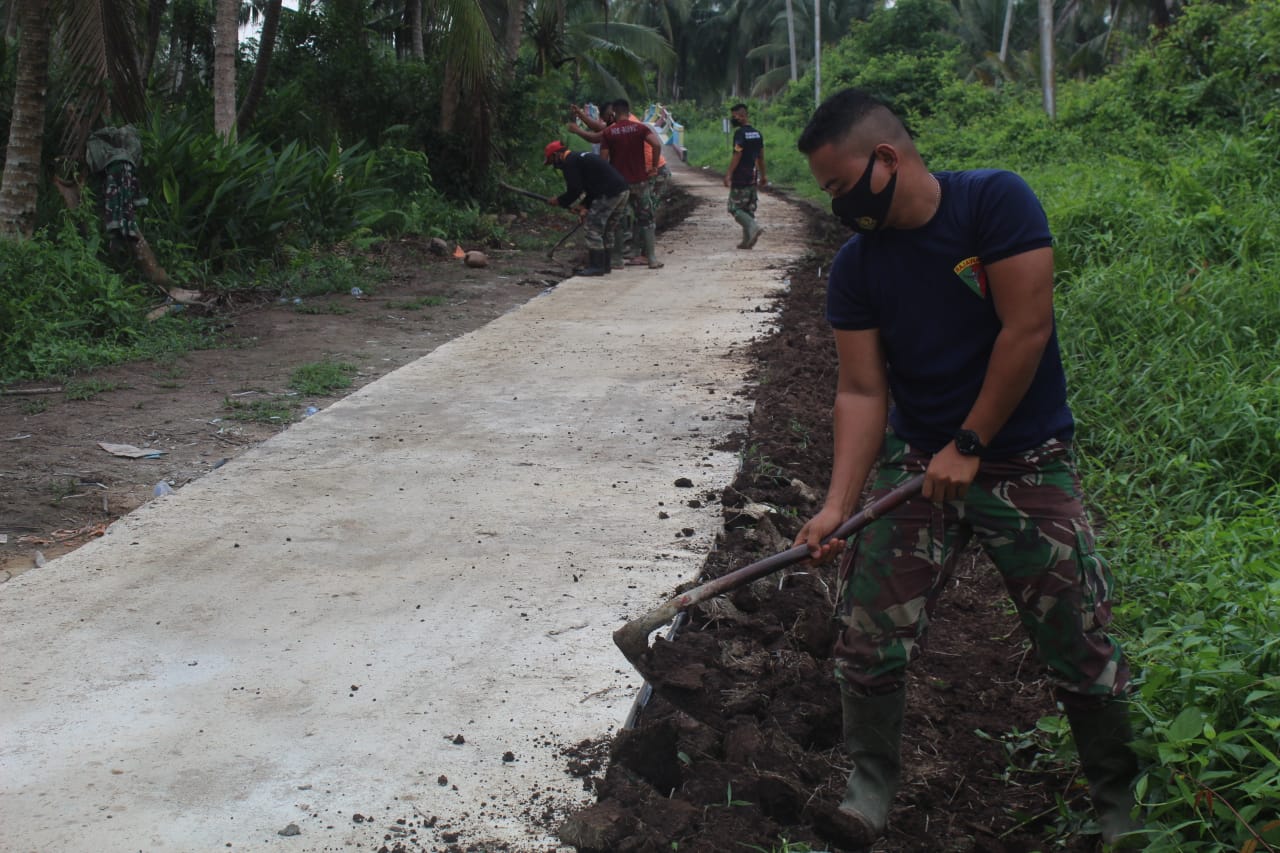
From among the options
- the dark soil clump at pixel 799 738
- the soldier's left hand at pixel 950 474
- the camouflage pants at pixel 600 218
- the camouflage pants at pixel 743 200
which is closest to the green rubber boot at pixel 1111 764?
the dark soil clump at pixel 799 738

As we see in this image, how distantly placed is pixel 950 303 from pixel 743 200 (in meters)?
11.9

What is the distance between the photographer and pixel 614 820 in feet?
9.23

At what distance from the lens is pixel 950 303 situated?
2.69 metres

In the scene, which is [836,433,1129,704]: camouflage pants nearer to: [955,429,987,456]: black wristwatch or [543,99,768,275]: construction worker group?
[955,429,987,456]: black wristwatch

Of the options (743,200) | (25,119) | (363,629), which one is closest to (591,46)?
(743,200)

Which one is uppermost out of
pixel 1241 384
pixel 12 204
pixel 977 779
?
pixel 12 204

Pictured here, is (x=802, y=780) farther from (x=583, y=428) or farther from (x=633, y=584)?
(x=583, y=428)

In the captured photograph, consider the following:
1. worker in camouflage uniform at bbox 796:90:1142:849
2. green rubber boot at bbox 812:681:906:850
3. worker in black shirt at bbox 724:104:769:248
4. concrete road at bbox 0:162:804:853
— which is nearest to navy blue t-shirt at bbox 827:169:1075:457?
worker in camouflage uniform at bbox 796:90:1142:849

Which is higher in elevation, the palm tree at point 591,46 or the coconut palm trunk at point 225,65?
the palm tree at point 591,46

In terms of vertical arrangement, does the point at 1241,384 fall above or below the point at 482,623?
above

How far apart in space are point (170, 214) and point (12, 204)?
1.59 meters

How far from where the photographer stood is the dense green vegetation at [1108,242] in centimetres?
300

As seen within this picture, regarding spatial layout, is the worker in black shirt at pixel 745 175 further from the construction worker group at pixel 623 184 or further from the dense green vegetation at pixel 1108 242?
the dense green vegetation at pixel 1108 242

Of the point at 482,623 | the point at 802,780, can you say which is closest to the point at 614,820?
the point at 802,780
